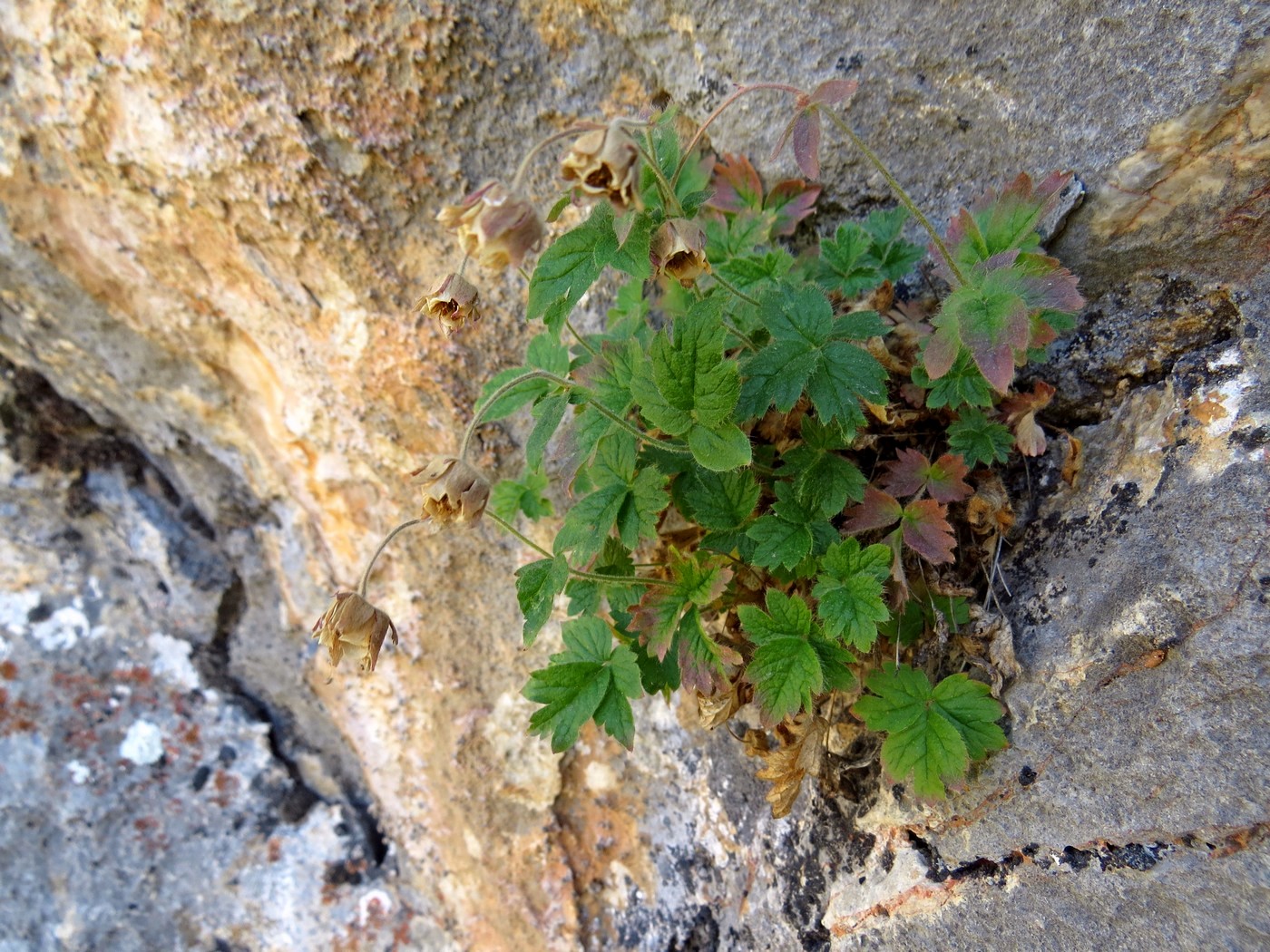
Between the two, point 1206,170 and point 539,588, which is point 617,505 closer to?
point 539,588

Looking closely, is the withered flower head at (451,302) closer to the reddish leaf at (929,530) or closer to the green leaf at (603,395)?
the green leaf at (603,395)

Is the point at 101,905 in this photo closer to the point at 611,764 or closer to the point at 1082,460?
the point at 611,764

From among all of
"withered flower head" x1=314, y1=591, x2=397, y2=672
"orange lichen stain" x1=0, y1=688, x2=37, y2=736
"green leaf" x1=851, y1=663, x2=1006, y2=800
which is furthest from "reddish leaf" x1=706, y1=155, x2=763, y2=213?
"orange lichen stain" x1=0, y1=688, x2=37, y2=736

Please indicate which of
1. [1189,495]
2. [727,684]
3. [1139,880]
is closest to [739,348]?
[727,684]

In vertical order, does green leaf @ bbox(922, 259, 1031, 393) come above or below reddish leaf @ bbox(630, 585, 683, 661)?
above

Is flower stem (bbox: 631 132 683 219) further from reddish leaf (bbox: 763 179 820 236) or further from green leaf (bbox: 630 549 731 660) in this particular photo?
green leaf (bbox: 630 549 731 660)
